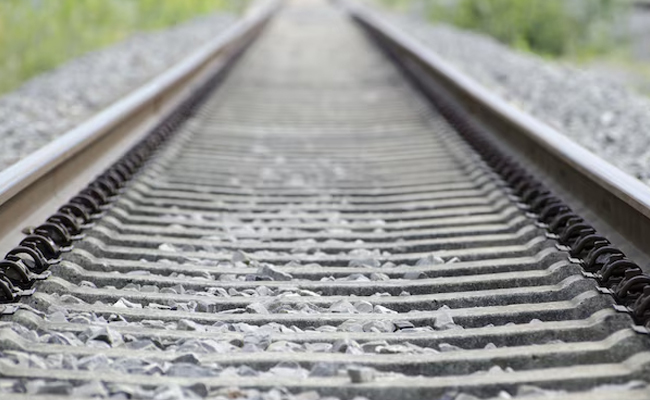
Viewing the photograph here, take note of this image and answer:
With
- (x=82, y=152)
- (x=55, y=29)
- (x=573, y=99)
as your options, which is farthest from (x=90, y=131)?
(x=55, y=29)

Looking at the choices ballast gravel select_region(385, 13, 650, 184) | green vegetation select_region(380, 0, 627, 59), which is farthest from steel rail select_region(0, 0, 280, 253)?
green vegetation select_region(380, 0, 627, 59)

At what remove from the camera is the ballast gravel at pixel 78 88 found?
565 cm

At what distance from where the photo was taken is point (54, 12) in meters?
10.1

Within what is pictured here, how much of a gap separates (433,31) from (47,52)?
6087mm

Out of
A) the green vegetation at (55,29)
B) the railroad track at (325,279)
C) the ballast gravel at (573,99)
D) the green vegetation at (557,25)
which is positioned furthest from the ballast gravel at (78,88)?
the green vegetation at (557,25)

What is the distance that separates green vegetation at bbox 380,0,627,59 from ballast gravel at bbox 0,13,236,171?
448 centimetres

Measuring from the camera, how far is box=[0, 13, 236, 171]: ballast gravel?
565cm

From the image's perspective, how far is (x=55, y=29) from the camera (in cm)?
1000

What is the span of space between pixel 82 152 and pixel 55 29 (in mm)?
6379

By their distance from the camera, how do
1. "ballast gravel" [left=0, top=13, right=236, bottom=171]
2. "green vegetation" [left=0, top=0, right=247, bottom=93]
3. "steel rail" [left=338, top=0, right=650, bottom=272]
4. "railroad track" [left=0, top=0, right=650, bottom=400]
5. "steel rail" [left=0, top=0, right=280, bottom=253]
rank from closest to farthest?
"railroad track" [left=0, top=0, right=650, bottom=400] < "steel rail" [left=338, top=0, right=650, bottom=272] < "steel rail" [left=0, top=0, right=280, bottom=253] < "ballast gravel" [left=0, top=13, right=236, bottom=171] < "green vegetation" [left=0, top=0, right=247, bottom=93]

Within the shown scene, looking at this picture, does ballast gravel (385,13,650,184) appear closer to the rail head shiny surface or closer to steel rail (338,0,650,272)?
steel rail (338,0,650,272)

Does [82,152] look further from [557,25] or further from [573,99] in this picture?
[557,25]

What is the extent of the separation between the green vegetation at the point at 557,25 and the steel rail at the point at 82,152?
7540 mm

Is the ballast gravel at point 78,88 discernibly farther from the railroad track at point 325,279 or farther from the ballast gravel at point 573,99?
the ballast gravel at point 573,99
